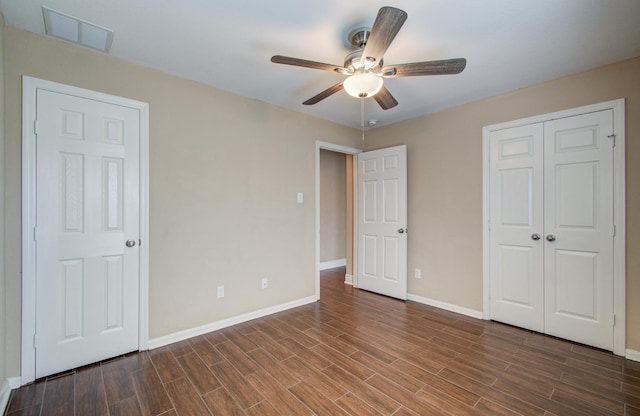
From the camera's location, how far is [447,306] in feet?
11.3

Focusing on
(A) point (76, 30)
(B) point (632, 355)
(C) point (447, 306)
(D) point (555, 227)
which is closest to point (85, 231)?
(A) point (76, 30)

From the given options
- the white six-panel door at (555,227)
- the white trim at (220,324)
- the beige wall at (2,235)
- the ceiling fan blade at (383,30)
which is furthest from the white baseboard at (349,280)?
the beige wall at (2,235)

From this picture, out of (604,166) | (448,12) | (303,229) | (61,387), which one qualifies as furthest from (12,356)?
(604,166)

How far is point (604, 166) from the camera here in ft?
8.07

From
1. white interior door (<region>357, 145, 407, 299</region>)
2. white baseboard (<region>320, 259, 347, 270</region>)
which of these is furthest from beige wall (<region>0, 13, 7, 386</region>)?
white baseboard (<region>320, 259, 347, 270</region>)

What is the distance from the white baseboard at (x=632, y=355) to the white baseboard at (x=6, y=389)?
4.53 meters

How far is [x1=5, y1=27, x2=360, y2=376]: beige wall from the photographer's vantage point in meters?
2.01

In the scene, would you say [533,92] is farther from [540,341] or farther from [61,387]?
[61,387]

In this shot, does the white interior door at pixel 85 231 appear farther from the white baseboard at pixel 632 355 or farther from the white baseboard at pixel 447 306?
the white baseboard at pixel 632 355

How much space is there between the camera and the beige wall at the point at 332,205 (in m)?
5.84

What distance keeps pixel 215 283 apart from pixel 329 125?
2518mm

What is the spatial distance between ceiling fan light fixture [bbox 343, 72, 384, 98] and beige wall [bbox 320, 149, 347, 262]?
3.86m

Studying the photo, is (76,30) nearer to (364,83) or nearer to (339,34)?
(339,34)

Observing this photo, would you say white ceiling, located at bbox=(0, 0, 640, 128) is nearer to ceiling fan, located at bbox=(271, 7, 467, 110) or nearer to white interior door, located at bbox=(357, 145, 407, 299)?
ceiling fan, located at bbox=(271, 7, 467, 110)
